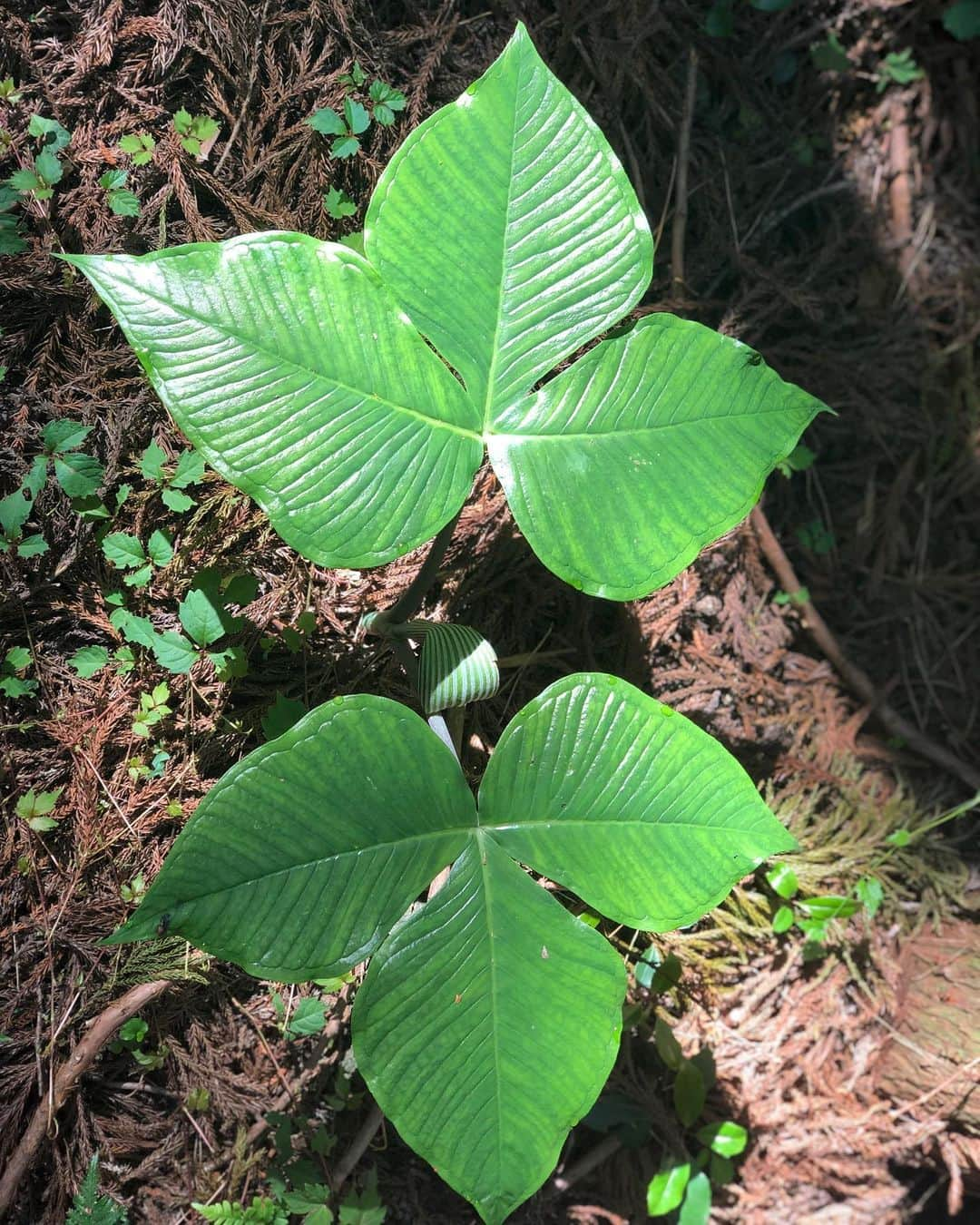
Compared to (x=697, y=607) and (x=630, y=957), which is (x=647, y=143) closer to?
(x=697, y=607)

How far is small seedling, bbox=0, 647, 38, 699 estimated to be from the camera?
142 cm

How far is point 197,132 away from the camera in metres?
1.50

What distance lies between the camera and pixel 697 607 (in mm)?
1881

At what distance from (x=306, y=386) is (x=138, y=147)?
0.70 metres

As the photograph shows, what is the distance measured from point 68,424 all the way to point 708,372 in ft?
3.30

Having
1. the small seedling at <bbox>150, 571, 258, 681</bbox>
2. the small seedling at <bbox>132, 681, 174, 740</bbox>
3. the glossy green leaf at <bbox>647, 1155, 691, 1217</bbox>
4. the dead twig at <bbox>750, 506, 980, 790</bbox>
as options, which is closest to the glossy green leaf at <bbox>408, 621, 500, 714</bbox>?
the small seedling at <bbox>150, 571, 258, 681</bbox>

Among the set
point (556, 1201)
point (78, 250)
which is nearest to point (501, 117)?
point (78, 250)

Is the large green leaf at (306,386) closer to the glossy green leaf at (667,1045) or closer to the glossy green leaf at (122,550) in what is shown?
the glossy green leaf at (122,550)

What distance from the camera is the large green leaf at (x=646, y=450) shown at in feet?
3.87

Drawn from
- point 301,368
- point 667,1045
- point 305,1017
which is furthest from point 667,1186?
point 301,368

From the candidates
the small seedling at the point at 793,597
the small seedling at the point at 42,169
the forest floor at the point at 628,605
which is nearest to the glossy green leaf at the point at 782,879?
the forest floor at the point at 628,605

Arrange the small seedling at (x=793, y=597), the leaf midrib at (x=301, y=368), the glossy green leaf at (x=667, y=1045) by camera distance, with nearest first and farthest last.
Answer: the leaf midrib at (x=301, y=368)
the glossy green leaf at (x=667, y=1045)
the small seedling at (x=793, y=597)

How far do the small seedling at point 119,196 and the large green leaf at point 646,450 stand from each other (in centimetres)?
76

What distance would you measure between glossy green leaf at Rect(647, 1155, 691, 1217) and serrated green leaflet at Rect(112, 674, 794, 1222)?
2.82ft
